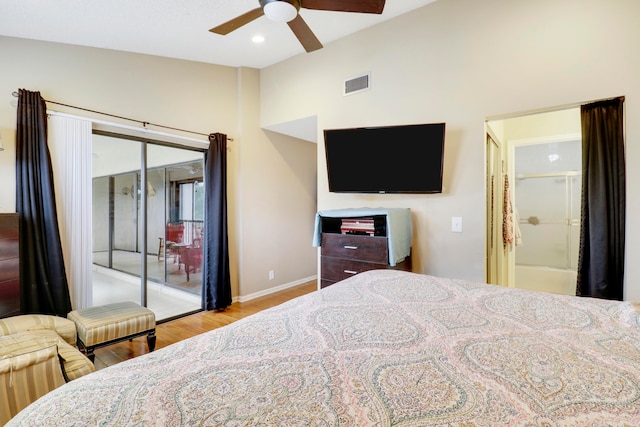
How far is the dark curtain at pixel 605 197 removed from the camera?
Answer: 2.06m

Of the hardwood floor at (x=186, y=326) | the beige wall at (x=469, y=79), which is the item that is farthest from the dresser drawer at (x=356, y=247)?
the hardwood floor at (x=186, y=326)

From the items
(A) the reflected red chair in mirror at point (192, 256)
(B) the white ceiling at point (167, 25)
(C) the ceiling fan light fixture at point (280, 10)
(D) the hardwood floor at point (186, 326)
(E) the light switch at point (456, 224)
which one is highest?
(B) the white ceiling at point (167, 25)

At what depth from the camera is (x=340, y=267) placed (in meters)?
2.85

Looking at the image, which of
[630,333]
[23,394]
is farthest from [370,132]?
[23,394]

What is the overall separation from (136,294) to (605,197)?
14.3ft

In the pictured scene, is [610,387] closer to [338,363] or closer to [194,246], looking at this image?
[338,363]

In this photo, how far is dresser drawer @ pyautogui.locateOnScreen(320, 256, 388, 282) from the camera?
8.90 feet

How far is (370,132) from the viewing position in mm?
2857

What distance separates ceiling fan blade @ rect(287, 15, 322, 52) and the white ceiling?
538mm

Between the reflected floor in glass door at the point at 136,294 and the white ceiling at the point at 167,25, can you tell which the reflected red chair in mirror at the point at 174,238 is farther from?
the white ceiling at the point at 167,25

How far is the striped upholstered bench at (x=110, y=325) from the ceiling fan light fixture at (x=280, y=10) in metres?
2.41

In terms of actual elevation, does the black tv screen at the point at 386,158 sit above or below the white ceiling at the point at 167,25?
below

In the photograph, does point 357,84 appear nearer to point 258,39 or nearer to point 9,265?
point 258,39

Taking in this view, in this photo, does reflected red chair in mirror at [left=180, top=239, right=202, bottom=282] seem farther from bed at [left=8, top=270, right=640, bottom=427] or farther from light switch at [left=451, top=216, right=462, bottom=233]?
bed at [left=8, top=270, right=640, bottom=427]
